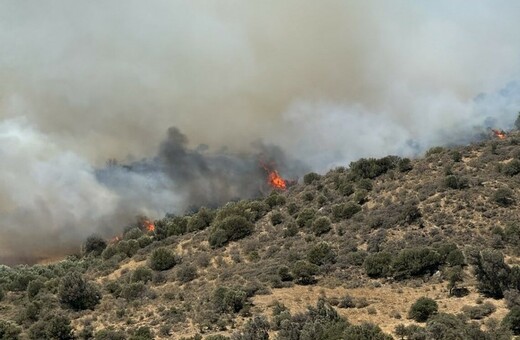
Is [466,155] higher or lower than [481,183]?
higher

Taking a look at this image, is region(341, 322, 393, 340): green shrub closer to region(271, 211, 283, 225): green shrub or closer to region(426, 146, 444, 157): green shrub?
region(271, 211, 283, 225): green shrub

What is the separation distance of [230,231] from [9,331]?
4011 cm

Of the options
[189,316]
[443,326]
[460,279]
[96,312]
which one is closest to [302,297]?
[189,316]

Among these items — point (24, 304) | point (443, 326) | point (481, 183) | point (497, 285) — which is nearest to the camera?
point (443, 326)

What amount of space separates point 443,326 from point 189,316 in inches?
1046

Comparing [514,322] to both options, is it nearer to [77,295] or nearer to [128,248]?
[77,295]

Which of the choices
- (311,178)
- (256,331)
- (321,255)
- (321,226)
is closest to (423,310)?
(256,331)

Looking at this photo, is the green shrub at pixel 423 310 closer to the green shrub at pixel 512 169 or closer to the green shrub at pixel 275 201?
the green shrub at pixel 512 169

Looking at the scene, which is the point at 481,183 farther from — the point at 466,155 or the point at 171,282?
the point at 171,282

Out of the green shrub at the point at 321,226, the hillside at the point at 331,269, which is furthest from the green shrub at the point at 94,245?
the green shrub at the point at 321,226

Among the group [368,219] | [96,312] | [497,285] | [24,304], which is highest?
[368,219]

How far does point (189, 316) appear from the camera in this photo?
5131cm

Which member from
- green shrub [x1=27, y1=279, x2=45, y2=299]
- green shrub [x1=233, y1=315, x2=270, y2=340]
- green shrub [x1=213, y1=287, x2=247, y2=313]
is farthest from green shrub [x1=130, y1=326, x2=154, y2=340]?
green shrub [x1=27, y1=279, x2=45, y2=299]

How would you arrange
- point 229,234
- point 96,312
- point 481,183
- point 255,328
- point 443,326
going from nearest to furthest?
point 443,326 < point 255,328 < point 96,312 < point 481,183 < point 229,234
